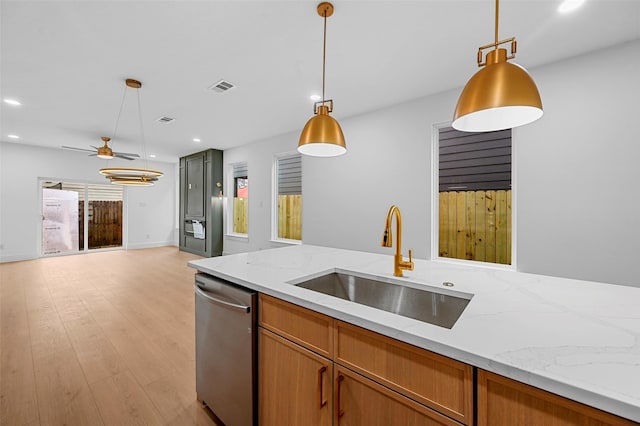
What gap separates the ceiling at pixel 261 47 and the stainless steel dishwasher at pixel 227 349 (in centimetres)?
200

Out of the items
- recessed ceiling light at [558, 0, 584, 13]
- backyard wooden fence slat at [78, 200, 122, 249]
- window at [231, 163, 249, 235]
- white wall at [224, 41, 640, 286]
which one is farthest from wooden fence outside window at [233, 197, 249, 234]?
recessed ceiling light at [558, 0, 584, 13]

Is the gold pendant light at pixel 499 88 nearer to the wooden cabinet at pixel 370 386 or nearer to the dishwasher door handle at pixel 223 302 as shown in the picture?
the wooden cabinet at pixel 370 386

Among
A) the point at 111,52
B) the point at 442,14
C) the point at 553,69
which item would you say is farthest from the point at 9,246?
the point at 553,69

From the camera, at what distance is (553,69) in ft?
8.90

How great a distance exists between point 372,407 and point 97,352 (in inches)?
105

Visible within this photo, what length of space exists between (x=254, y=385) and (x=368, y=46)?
272cm

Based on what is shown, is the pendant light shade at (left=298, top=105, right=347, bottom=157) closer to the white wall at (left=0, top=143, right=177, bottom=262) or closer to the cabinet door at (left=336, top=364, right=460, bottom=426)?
the cabinet door at (left=336, top=364, right=460, bottom=426)

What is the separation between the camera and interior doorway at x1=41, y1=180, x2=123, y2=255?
670cm

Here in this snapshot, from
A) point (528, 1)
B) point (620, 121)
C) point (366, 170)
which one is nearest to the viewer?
point (528, 1)

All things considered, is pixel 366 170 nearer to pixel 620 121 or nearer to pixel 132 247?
pixel 620 121

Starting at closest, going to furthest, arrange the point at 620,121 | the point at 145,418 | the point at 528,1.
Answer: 1. the point at 145,418
2. the point at 528,1
3. the point at 620,121

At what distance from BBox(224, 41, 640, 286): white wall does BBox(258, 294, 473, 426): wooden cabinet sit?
2701mm

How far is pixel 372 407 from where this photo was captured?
983mm

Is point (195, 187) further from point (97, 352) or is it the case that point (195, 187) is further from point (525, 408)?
point (525, 408)
